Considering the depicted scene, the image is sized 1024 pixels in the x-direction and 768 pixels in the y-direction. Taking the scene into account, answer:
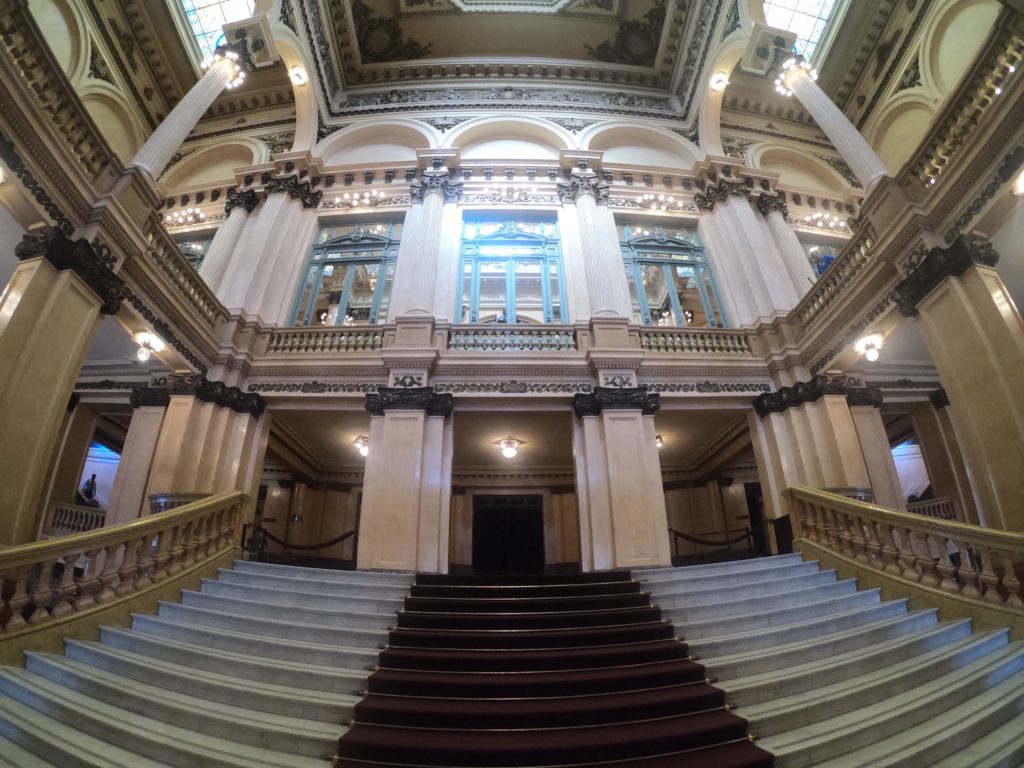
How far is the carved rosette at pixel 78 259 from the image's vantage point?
509cm

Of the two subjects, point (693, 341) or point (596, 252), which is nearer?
point (693, 341)

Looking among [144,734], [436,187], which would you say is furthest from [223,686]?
[436,187]

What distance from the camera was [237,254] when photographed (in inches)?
404

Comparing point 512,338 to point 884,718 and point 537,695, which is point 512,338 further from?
point 884,718

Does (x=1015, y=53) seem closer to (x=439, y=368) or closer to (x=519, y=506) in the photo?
(x=439, y=368)

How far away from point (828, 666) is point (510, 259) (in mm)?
9082

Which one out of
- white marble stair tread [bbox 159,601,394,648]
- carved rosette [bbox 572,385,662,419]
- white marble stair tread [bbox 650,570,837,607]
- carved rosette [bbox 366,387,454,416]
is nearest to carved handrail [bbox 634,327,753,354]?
carved rosette [bbox 572,385,662,419]

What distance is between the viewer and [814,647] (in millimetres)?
4020

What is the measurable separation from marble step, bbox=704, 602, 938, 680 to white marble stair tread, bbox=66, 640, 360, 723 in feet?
9.93

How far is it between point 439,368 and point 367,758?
6.55 metres

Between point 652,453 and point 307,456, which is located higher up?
point 307,456

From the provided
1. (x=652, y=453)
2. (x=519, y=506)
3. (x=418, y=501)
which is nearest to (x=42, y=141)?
(x=418, y=501)

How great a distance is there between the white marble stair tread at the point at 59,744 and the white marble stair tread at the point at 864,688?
153 inches

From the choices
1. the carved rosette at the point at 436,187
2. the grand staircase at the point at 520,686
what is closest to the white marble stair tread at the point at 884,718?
the grand staircase at the point at 520,686
